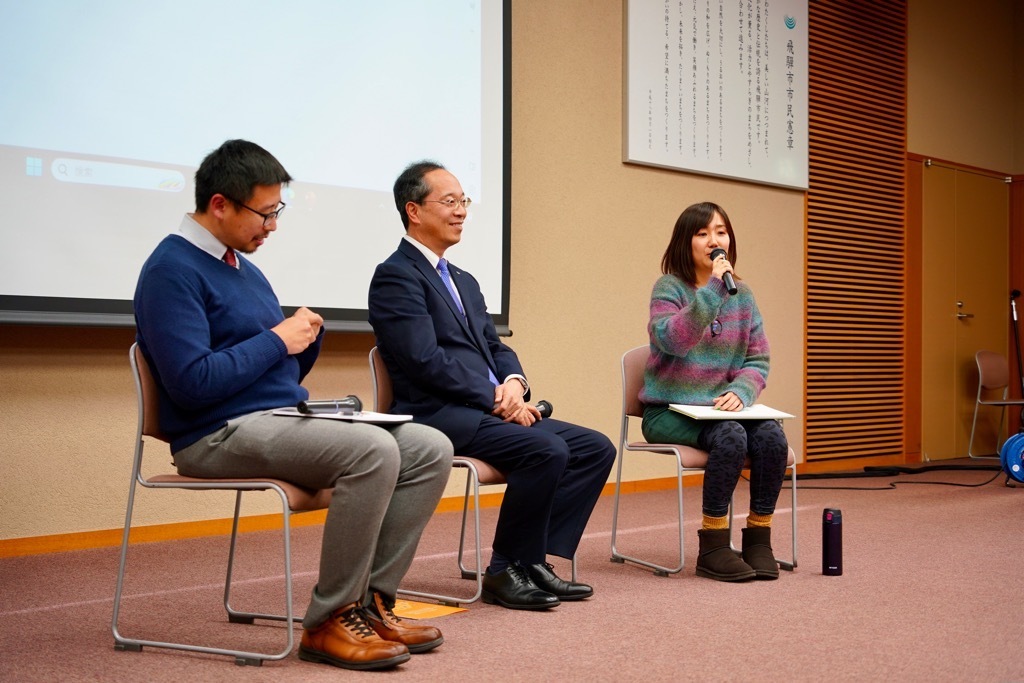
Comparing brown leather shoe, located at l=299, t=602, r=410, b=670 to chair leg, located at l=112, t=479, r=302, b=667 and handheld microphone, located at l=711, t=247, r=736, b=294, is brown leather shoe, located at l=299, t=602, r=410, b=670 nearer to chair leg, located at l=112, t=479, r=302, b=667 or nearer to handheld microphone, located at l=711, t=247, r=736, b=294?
chair leg, located at l=112, t=479, r=302, b=667

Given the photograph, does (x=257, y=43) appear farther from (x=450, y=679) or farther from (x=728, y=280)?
(x=450, y=679)

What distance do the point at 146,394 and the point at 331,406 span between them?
14.8 inches

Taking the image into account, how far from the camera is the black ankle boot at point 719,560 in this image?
122 inches

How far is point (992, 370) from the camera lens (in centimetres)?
729

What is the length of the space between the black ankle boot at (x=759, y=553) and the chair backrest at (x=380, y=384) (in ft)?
3.85

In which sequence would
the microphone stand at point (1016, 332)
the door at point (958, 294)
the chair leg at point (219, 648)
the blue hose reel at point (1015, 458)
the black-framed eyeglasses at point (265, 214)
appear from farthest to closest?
1. the microphone stand at point (1016, 332)
2. the door at point (958, 294)
3. the blue hose reel at point (1015, 458)
4. the black-framed eyeglasses at point (265, 214)
5. the chair leg at point (219, 648)

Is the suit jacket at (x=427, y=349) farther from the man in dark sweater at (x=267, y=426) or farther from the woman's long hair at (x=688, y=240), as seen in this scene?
the woman's long hair at (x=688, y=240)

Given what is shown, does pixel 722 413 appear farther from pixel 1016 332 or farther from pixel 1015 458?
pixel 1016 332

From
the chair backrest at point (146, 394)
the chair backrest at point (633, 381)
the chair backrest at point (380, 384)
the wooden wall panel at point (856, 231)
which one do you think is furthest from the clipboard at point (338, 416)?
the wooden wall panel at point (856, 231)

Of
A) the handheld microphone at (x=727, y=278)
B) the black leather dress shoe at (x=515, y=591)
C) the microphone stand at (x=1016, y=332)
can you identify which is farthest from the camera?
the microphone stand at (x=1016, y=332)

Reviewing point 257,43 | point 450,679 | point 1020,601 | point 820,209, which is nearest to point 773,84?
point 820,209

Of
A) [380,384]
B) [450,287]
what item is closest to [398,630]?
[380,384]

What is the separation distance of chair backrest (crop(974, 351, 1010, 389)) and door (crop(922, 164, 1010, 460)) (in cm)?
17

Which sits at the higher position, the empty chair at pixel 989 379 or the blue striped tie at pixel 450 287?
the blue striped tie at pixel 450 287
